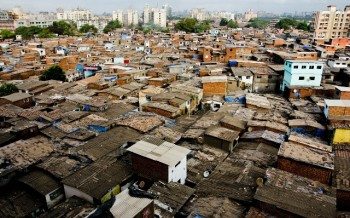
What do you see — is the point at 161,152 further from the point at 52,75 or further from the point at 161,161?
the point at 52,75

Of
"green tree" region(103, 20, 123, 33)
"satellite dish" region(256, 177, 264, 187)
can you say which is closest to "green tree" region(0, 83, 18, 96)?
"satellite dish" region(256, 177, 264, 187)

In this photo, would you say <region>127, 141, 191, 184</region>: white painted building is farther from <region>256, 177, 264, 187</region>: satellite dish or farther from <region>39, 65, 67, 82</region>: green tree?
<region>39, 65, 67, 82</region>: green tree

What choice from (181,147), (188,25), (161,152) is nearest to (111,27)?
(188,25)

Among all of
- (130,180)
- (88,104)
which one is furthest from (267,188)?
(88,104)

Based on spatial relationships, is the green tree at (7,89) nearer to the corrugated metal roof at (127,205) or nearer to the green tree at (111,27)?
the corrugated metal roof at (127,205)

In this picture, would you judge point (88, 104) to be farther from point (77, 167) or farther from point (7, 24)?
point (7, 24)
